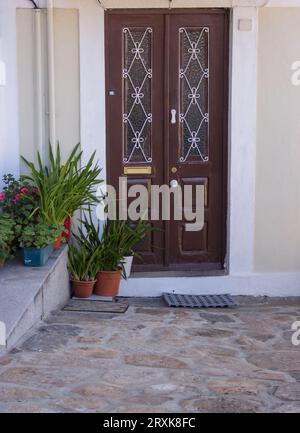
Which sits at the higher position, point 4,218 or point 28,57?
point 28,57

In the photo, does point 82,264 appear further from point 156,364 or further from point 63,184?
point 156,364

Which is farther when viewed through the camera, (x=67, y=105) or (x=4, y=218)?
(x=67, y=105)

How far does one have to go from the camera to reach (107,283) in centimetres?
738

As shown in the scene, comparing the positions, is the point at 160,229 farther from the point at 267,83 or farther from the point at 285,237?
the point at 267,83

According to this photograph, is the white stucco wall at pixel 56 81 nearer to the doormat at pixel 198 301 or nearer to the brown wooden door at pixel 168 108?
the brown wooden door at pixel 168 108

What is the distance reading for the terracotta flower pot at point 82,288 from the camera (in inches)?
286

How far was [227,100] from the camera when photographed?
760 centimetres

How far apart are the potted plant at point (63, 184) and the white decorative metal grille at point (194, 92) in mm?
981

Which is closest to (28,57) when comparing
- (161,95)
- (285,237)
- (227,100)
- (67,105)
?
(67,105)

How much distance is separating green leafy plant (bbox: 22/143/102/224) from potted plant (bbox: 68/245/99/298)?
1.29ft

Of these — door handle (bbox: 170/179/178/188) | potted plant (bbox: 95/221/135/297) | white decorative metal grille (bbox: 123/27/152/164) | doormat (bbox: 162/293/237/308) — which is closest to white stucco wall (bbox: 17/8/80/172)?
white decorative metal grille (bbox: 123/27/152/164)

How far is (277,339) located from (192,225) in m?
1.96

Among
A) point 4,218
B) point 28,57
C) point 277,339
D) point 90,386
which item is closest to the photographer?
point 90,386
